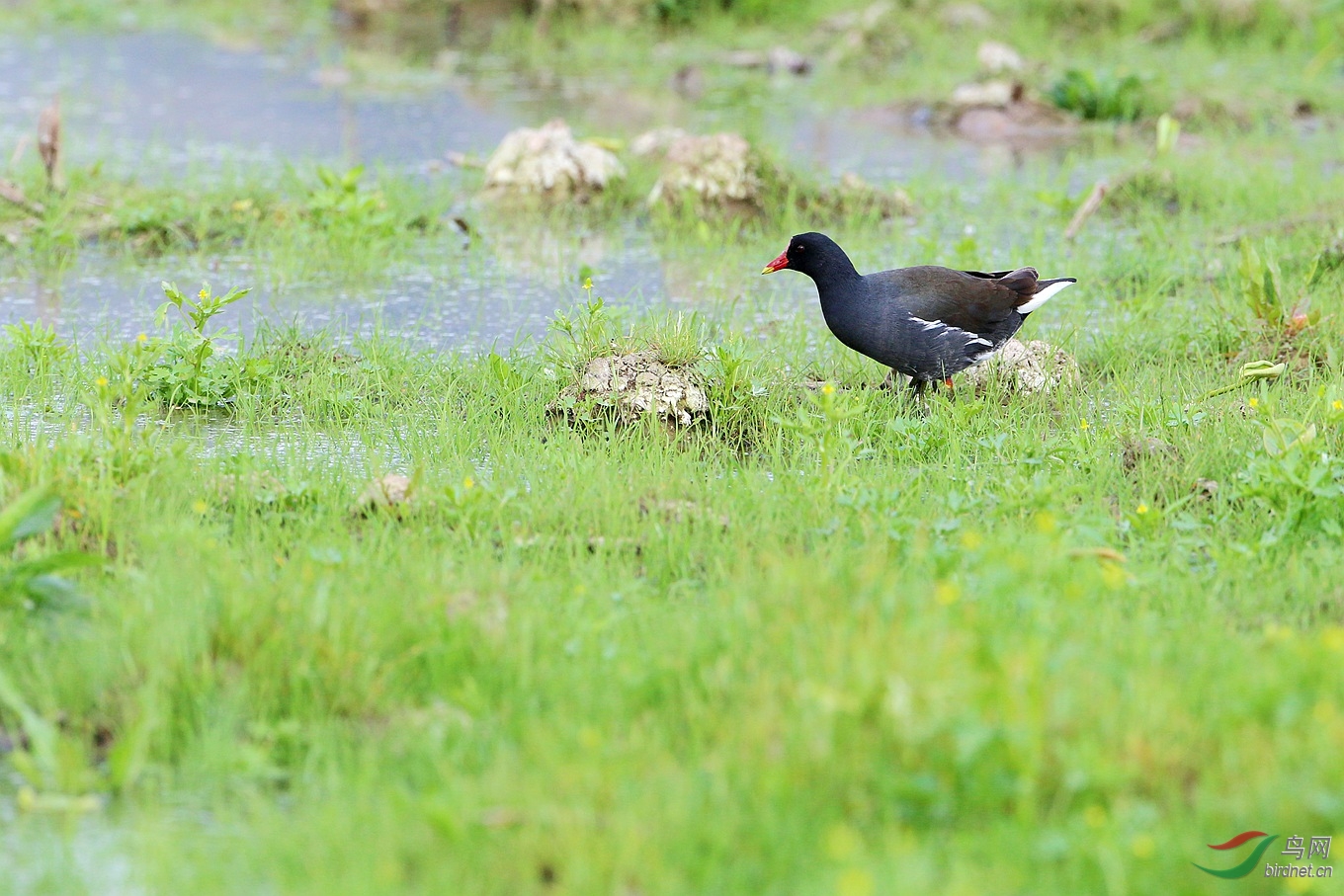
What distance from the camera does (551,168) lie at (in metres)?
9.66

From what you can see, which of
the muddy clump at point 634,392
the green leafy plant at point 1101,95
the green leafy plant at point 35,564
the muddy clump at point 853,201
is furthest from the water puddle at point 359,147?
the green leafy plant at point 35,564

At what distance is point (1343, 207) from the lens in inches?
340

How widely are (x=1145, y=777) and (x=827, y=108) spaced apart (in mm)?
10940

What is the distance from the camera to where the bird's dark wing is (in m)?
5.90

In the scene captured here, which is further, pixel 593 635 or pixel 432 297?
pixel 432 297

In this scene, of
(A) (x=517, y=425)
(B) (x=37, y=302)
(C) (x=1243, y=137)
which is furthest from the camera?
(C) (x=1243, y=137)

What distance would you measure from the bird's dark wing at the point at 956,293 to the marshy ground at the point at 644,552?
1.12ft

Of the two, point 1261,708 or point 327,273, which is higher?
point 1261,708

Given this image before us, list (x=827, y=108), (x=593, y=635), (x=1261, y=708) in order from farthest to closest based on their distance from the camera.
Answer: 1. (x=827, y=108)
2. (x=593, y=635)
3. (x=1261, y=708)

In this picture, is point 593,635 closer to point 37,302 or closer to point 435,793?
point 435,793

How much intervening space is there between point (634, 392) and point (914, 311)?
1.22 m

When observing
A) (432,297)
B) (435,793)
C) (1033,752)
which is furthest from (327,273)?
(1033,752)

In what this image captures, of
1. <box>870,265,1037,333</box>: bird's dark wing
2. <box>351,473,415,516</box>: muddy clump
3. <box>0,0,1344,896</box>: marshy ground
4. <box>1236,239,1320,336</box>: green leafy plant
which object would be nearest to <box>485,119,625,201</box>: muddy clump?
<box>0,0,1344,896</box>: marshy ground

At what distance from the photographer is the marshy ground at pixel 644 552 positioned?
9.70 feet
